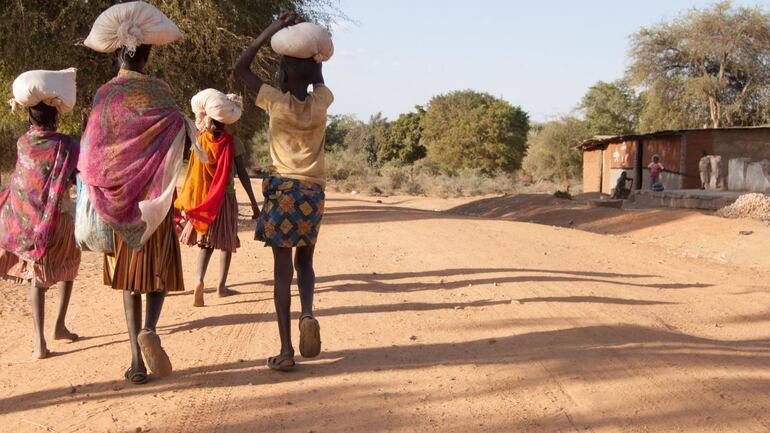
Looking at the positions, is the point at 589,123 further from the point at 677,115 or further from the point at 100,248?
the point at 100,248

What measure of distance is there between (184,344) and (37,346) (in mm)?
942

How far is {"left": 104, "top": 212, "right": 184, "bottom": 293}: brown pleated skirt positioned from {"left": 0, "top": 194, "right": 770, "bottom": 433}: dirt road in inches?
21.8

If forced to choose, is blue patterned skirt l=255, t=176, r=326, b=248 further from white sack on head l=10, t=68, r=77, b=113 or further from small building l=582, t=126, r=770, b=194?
small building l=582, t=126, r=770, b=194

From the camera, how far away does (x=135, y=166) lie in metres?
4.17

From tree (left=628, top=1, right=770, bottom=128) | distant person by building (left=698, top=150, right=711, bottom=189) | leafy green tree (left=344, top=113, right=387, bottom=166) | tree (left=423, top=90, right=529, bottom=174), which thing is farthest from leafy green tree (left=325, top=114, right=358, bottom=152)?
distant person by building (left=698, top=150, right=711, bottom=189)

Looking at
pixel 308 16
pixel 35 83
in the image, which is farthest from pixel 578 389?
pixel 308 16

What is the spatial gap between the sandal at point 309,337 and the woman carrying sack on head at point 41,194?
6.23 ft

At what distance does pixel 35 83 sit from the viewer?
4.81 metres

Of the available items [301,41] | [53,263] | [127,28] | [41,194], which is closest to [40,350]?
[53,263]

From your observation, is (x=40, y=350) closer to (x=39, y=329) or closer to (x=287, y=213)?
(x=39, y=329)

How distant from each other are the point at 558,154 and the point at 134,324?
177 ft

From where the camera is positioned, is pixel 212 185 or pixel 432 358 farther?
pixel 212 185

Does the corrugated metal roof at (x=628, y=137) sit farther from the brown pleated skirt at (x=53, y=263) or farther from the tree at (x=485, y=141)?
the brown pleated skirt at (x=53, y=263)

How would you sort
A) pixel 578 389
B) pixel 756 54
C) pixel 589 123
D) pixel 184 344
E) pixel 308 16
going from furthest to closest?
pixel 589 123
pixel 756 54
pixel 308 16
pixel 184 344
pixel 578 389
